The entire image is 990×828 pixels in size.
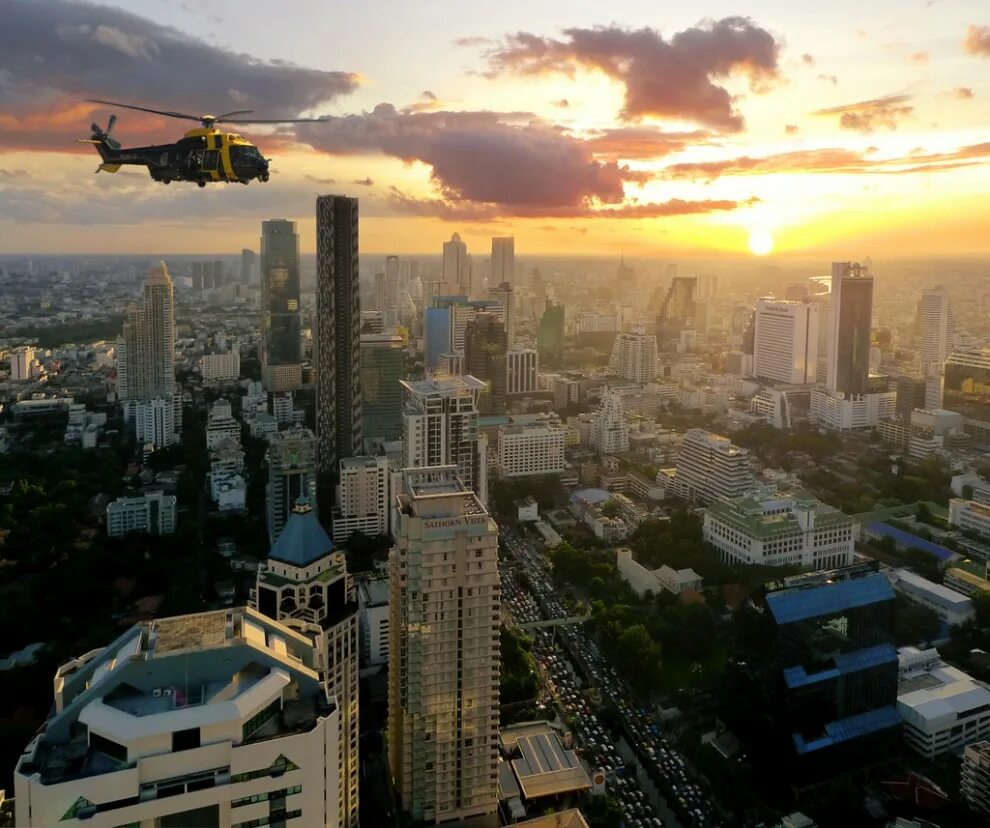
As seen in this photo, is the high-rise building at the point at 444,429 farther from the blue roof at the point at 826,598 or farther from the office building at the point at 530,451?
the blue roof at the point at 826,598

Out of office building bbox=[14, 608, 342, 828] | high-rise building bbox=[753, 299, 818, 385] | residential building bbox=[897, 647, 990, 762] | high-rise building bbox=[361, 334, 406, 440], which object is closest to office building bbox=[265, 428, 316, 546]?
high-rise building bbox=[361, 334, 406, 440]

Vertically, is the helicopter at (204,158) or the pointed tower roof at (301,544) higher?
the helicopter at (204,158)

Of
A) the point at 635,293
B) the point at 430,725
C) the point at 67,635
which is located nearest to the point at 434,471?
the point at 430,725

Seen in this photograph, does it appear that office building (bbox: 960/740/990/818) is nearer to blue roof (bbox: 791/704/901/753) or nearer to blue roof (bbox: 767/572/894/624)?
blue roof (bbox: 791/704/901/753)

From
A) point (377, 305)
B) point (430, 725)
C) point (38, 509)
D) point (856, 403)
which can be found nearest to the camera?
point (430, 725)

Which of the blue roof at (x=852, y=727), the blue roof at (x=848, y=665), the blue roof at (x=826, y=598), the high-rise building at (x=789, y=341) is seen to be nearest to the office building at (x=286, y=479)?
the blue roof at (x=826, y=598)

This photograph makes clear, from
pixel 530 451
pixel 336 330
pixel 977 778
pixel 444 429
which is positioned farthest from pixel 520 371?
pixel 977 778

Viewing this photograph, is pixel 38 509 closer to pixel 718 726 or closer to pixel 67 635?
pixel 67 635
